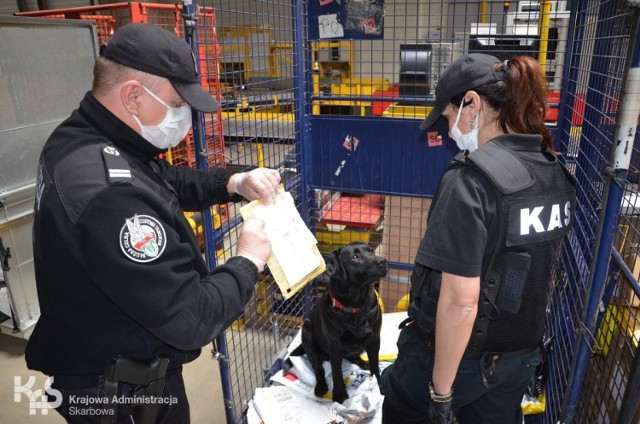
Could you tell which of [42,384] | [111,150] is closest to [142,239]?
[111,150]

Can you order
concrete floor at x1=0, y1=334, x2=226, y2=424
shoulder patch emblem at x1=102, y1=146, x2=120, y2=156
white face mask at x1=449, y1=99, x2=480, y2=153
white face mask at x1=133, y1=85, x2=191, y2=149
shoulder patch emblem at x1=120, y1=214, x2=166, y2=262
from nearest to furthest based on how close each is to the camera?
shoulder patch emblem at x1=120, y1=214, x2=166, y2=262, shoulder patch emblem at x1=102, y1=146, x2=120, y2=156, white face mask at x1=133, y1=85, x2=191, y2=149, white face mask at x1=449, y1=99, x2=480, y2=153, concrete floor at x1=0, y1=334, x2=226, y2=424

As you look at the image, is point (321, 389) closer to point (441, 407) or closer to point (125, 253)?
point (441, 407)

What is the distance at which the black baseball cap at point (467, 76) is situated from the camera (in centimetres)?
136

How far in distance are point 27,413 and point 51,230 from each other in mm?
2453

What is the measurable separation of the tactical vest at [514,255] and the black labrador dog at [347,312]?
0.75 m

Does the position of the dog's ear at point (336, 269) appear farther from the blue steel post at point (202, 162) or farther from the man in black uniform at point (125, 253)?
the man in black uniform at point (125, 253)

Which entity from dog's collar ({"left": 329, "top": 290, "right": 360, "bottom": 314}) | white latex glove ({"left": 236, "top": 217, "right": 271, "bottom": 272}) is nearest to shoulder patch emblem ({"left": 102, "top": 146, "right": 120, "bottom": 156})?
white latex glove ({"left": 236, "top": 217, "right": 271, "bottom": 272})

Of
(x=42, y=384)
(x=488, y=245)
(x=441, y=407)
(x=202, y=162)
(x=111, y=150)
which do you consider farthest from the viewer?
(x=42, y=384)

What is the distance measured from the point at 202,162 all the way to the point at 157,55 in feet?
2.14

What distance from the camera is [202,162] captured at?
1842mm

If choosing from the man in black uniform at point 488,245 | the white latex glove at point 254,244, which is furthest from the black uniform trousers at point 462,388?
the white latex glove at point 254,244

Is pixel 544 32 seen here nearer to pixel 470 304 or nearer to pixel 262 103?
pixel 262 103

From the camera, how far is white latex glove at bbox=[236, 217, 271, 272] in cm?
140

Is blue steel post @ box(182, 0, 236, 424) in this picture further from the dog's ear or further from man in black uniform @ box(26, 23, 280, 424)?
the dog's ear
